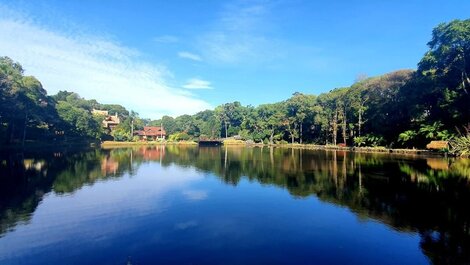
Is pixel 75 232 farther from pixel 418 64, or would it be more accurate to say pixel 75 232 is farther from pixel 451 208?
pixel 418 64

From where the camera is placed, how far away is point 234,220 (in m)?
12.5

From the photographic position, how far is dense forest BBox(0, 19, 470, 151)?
40.9 meters

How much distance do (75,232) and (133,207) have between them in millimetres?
3782

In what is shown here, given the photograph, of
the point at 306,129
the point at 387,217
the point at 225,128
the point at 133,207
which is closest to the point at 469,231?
the point at 387,217

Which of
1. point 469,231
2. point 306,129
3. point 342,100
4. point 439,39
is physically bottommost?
point 469,231

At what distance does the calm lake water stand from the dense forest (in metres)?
26.1

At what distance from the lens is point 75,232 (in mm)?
10641

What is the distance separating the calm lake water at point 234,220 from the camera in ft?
29.2

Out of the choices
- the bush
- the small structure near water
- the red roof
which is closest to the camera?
the bush

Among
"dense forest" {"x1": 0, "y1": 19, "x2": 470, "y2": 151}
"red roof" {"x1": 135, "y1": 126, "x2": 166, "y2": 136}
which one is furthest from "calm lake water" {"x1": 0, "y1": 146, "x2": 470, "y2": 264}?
"red roof" {"x1": 135, "y1": 126, "x2": 166, "y2": 136}

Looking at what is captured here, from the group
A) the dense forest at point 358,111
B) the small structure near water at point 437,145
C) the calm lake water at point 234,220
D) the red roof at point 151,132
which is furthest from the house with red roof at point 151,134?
the calm lake water at point 234,220

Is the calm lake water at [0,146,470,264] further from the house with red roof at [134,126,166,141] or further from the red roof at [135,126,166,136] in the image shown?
the red roof at [135,126,166,136]

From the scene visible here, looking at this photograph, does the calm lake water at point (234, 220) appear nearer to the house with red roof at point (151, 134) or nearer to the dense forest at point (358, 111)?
the dense forest at point (358, 111)

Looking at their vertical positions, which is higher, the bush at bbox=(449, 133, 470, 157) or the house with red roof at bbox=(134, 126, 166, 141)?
the house with red roof at bbox=(134, 126, 166, 141)
